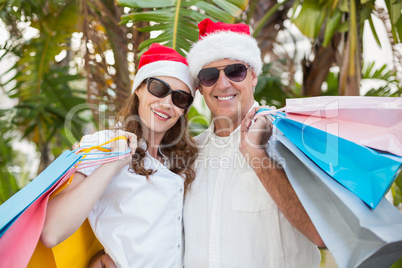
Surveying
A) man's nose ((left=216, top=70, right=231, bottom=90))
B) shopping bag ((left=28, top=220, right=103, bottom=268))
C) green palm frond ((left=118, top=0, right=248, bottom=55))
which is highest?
green palm frond ((left=118, top=0, right=248, bottom=55))

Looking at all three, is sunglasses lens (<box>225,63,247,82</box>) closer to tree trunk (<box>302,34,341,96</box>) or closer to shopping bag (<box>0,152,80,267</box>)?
shopping bag (<box>0,152,80,267</box>)

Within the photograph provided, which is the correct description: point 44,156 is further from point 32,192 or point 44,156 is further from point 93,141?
point 32,192

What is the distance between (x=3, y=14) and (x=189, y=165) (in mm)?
2351

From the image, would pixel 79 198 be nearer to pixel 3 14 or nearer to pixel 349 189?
pixel 349 189

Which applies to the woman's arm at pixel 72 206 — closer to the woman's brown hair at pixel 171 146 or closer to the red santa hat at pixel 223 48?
the woman's brown hair at pixel 171 146

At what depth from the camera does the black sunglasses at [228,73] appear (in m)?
1.53

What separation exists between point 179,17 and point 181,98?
32.7 inches

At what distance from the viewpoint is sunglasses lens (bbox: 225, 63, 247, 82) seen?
1.53 meters

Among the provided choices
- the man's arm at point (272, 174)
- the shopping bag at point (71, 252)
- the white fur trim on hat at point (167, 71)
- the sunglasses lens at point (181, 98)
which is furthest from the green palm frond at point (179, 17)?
the shopping bag at point (71, 252)

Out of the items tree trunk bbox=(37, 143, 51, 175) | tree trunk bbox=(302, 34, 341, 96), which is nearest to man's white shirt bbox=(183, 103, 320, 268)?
tree trunk bbox=(302, 34, 341, 96)

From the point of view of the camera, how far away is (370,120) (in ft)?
3.65

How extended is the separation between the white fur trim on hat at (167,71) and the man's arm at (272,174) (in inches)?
17.5

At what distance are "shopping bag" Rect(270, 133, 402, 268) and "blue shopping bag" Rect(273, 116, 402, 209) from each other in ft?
0.08

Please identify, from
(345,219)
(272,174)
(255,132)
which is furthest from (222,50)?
(345,219)
